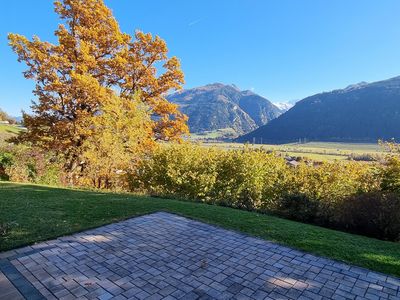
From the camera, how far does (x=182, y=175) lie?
11.3m

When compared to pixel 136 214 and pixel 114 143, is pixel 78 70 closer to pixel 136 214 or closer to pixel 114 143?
pixel 114 143

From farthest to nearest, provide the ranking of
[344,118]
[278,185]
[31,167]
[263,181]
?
[344,118] < [31,167] < [263,181] < [278,185]

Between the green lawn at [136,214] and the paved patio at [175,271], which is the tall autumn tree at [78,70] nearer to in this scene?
the green lawn at [136,214]

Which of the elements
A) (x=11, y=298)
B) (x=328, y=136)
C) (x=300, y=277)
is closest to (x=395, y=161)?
(x=300, y=277)

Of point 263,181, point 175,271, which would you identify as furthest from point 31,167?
point 175,271

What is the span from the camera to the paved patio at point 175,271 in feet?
12.1

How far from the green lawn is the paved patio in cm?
39

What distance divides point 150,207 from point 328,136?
150 meters

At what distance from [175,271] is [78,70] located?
11387 mm

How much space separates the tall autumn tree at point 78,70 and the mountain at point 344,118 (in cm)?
11916

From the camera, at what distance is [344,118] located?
143875mm

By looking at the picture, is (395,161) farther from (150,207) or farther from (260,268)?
(150,207)

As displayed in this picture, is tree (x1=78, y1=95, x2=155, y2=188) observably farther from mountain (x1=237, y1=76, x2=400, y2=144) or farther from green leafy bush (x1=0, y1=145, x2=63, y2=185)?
mountain (x1=237, y1=76, x2=400, y2=144)

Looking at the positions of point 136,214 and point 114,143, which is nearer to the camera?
point 136,214
